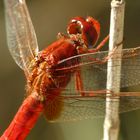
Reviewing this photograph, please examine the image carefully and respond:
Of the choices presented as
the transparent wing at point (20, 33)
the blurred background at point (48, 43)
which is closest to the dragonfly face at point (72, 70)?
the transparent wing at point (20, 33)

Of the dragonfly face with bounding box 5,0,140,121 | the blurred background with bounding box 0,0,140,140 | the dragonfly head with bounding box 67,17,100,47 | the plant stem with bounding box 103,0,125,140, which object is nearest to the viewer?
the plant stem with bounding box 103,0,125,140

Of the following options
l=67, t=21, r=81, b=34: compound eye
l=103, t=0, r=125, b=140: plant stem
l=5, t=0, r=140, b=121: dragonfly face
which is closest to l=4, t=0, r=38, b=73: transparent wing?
l=5, t=0, r=140, b=121: dragonfly face

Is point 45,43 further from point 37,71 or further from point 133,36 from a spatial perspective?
point 37,71

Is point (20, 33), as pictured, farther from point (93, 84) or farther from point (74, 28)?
point (93, 84)

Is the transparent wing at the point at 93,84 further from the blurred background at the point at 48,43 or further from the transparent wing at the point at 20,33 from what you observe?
the blurred background at the point at 48,43

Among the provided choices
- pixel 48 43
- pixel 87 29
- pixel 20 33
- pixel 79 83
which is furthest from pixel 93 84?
pixel 48 43

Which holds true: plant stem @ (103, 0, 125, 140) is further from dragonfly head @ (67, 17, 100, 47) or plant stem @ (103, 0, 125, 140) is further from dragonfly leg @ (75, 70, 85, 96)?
dragonfly head @ (67, 17, 100, 47)
